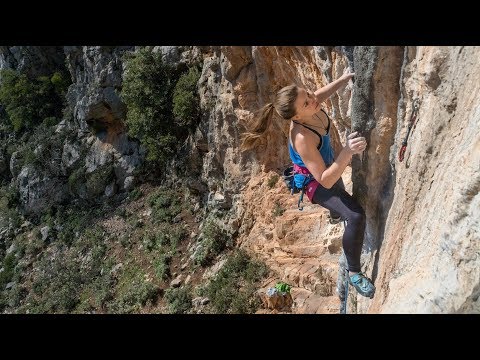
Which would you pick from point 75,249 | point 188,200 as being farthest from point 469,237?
point 75,249

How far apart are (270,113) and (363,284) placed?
1668 mm

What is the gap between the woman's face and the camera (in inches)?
127

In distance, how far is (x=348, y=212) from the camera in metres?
3.54

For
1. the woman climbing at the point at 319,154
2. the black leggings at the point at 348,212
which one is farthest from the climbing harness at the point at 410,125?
the black leggings at the point at 348,212

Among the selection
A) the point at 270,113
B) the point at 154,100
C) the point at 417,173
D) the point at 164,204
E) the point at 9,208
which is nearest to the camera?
the point at 417,173

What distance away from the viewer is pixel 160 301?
1153cm

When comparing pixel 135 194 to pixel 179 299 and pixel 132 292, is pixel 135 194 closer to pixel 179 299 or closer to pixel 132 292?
pixel 132 292

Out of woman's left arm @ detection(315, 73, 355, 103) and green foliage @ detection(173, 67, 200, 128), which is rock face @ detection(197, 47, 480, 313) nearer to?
woman's left arm @ detection(315, 73, 355, 103)

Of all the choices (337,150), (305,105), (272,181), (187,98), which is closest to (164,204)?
(187,98)

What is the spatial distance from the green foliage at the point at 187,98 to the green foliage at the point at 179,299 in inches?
192

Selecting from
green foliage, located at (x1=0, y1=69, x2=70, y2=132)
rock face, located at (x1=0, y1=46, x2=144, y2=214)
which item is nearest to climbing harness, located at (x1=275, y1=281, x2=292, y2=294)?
rock face, located at (x1=0, y1=46, x2=144, y2=214)

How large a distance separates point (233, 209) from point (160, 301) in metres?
3.11

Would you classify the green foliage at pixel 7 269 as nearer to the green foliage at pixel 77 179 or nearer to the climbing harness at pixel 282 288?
the green foliage at pixel 77 179

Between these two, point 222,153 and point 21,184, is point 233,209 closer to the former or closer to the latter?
point 222,153
